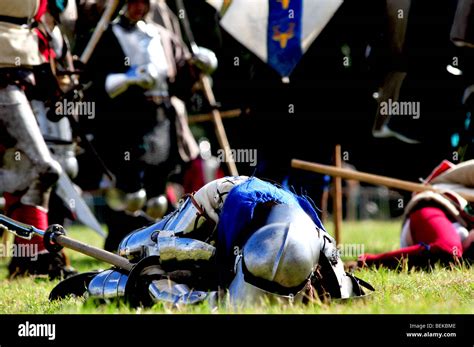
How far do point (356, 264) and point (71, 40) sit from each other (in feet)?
9.29

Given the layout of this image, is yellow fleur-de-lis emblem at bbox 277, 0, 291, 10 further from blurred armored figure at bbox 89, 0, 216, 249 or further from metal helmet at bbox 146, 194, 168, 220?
metal helmet at bbox 146, 194, 168, 220

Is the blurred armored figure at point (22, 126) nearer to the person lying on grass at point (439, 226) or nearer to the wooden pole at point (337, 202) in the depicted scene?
the person lying on grass at point (439, 226)

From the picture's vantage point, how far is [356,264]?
5457 mm

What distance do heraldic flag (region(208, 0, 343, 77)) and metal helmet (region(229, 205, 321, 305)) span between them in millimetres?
3004

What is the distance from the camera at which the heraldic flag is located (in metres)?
6.71

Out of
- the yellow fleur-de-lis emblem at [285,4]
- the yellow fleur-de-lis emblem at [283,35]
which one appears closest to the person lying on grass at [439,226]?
the yellow fleur-de-lis emblem at [283,35]

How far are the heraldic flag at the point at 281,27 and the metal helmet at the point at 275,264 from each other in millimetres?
3004

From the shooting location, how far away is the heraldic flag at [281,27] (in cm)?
671

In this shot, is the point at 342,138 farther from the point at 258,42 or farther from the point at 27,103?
the point at 27,103

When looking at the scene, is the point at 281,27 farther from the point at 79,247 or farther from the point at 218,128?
the point at 79,247

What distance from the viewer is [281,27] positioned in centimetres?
688

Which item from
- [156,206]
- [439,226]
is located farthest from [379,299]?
[156,206]
